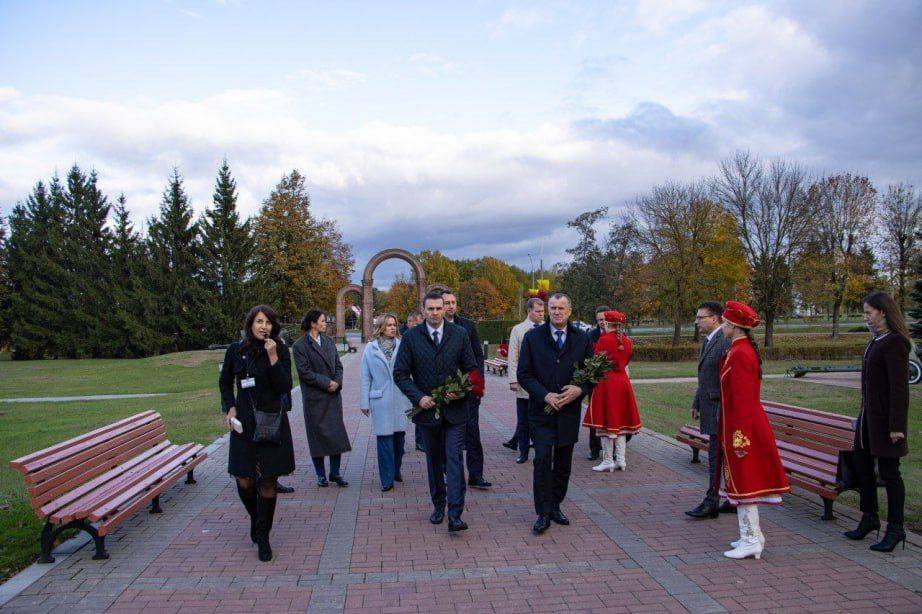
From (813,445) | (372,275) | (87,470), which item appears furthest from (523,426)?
(372,275)

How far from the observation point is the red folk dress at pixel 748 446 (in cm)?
455

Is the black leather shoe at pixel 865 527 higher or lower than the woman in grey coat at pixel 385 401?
lower

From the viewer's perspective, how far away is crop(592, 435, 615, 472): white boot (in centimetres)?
727

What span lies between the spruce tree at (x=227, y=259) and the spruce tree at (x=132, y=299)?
3596 millimetres

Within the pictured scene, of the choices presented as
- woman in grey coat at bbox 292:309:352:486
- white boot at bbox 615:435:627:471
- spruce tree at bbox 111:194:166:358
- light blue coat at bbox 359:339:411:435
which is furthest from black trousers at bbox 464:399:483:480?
spruce tree at bbox 111:194:166:358

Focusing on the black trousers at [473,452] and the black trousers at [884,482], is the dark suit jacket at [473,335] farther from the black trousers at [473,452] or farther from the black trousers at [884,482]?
the black trousers at [884,482]

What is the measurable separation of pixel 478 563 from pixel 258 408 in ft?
6.50

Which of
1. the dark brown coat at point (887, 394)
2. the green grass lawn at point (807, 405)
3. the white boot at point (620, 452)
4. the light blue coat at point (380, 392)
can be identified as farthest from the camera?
the white boot at point (620, 452)

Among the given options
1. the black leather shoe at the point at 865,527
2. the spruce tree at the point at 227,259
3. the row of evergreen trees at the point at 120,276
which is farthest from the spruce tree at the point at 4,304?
the black leather shoe at the point at 865,527

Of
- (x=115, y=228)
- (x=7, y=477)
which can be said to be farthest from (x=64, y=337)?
(x=7, y=477)

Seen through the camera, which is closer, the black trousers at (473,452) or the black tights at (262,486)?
the black tights at (262,486)

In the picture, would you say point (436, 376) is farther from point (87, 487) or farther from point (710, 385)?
point (87, 487)

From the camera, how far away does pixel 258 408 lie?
4.73 m

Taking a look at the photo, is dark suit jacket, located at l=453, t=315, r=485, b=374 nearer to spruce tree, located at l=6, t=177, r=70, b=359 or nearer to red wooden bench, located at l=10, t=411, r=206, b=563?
red wooden bench, located at l=10, t=411, r=206, b=563
